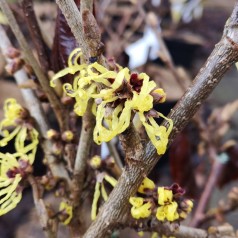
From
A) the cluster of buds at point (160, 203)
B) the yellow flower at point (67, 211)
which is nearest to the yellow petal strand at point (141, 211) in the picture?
the cluster of buds at point (160, 203)

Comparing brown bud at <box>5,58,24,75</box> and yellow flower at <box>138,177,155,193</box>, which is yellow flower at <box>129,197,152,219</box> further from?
brown bud at <box>5,58,24,75</box>

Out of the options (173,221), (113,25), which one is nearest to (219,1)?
(113,25)

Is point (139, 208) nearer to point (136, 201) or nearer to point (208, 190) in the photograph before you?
point (136, 201)

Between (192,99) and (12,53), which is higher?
(12,53)

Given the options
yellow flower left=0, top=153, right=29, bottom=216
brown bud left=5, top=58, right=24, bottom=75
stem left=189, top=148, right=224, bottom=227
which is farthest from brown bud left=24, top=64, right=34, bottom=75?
stem left=189, top=148, right=224, bottom=227

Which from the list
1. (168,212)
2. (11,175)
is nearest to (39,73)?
(11,175)
